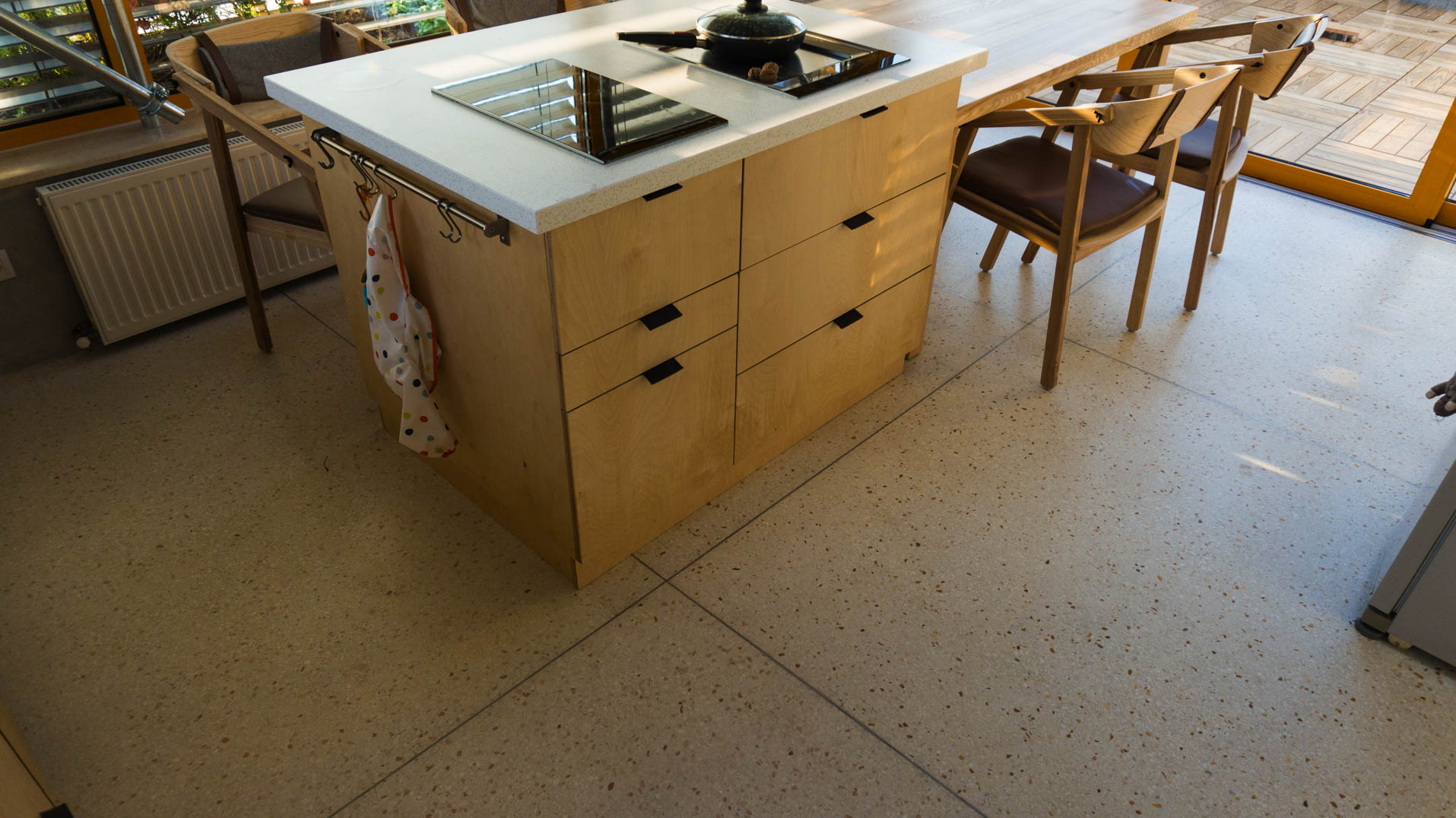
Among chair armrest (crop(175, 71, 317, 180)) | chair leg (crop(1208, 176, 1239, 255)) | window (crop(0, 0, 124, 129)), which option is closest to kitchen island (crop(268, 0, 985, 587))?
chair armrest (crop(175, 71, 317, 180))

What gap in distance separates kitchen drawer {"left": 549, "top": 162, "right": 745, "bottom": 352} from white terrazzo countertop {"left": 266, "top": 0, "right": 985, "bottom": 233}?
0.06 metres

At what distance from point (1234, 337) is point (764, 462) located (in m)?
1.53

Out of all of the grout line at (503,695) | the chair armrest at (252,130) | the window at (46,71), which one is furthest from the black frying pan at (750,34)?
the window at (46,71)

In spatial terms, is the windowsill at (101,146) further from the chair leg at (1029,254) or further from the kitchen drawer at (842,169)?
the chair leg at (1029,254)

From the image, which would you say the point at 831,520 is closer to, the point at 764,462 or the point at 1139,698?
the point at 764,462

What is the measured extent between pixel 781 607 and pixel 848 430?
621 millimetres

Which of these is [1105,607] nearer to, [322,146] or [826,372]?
[826,372]

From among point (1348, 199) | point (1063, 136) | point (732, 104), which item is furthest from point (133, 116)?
point (1348, 199)

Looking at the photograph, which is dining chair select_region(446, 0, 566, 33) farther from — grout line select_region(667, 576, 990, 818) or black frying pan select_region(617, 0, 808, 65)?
grout line select_region(667, 576, 990, 818)

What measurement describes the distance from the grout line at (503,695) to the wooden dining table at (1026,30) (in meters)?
1.32

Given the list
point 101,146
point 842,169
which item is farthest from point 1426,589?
point 101,146

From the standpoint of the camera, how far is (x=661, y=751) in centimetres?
157

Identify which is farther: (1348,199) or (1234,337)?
(1348,199)

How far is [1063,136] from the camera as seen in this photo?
13.3 feet
